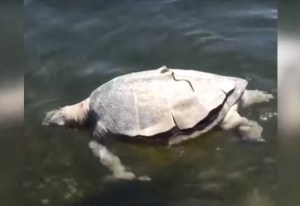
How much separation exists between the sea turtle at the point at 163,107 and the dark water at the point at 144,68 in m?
0.01

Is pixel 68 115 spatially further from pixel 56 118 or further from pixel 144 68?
pixel 144 68

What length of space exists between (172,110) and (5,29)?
0.87 ft

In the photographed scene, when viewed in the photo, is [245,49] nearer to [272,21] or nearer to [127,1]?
[272,21]

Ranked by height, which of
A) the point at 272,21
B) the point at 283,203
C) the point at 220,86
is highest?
the point at 272,21

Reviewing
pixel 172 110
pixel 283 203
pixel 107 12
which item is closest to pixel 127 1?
pixel 107 12

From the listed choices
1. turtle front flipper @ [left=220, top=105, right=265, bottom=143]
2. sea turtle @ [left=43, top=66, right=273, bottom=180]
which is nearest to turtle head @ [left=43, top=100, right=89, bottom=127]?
sea turtle @ [left=43, top=66, right=273, bottom=180]

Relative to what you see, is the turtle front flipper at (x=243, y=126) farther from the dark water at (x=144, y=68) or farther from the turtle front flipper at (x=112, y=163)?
the turtle front flipper at (x=112, y=163)

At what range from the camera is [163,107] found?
0.88m

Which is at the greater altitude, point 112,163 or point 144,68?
point 144,68

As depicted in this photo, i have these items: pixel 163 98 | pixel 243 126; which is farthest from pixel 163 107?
pixel 243 126

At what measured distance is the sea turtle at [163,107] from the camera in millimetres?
869

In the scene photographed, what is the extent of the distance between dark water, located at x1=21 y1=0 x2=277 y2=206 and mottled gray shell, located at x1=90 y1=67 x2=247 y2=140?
2cm

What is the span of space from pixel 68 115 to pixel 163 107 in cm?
15

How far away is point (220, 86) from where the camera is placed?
881 mm
